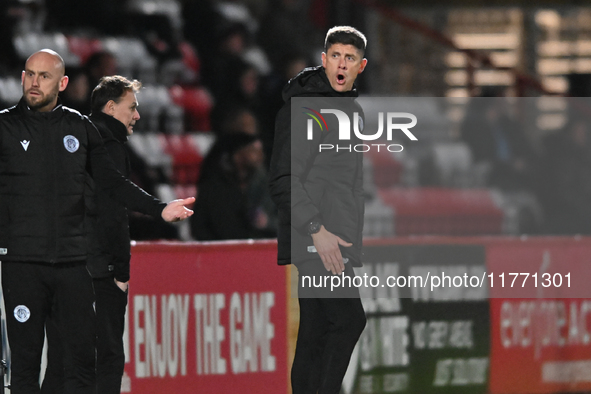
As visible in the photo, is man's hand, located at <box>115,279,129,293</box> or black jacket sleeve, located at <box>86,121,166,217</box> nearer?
black jacket sleeve, located at <box>86,121,166,217</box>

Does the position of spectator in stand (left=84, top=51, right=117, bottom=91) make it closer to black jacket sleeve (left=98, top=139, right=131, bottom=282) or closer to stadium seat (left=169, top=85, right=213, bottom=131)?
stadium seat (left=169, top=85, right=213, bottom=131)

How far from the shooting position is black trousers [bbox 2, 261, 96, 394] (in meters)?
4.68

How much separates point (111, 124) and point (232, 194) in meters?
2.50

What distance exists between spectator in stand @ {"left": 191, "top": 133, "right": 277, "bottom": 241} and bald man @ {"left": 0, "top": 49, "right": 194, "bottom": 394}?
2.83 m

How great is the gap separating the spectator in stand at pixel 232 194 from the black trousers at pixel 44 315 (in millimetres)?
2818

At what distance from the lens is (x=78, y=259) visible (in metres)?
4.78

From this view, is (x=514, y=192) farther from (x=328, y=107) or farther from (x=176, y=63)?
(x=328, y=107)

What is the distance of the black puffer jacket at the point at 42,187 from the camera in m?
4.67

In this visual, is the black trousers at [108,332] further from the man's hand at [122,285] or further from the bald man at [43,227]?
the bald man at [43,227]

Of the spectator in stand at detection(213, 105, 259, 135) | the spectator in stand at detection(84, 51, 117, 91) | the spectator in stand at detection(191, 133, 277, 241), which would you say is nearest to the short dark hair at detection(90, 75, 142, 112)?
the spectator in stand at detection(191, 133, 277, 241)

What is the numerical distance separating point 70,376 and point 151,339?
60.8 inches

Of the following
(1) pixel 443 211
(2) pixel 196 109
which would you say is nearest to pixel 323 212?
(1) pixel 443 211

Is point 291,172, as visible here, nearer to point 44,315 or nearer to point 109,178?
point 109,178

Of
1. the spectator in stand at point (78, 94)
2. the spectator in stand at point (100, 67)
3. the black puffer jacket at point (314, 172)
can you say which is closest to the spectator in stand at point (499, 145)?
the spectator in stand at point (100, 67)
